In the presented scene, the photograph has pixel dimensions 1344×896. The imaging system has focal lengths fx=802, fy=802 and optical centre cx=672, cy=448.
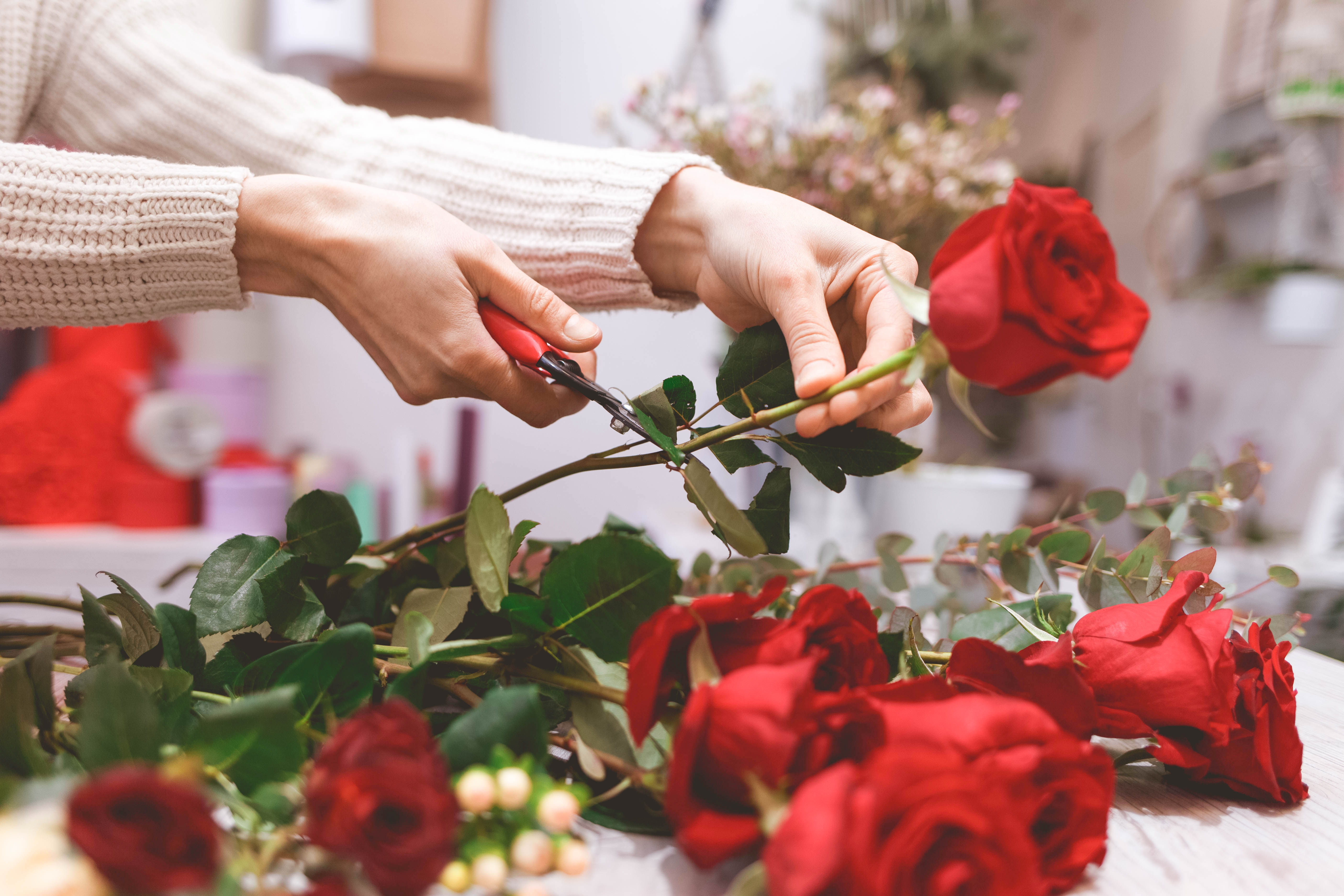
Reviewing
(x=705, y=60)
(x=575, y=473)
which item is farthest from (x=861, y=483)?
(x=705, y=60)

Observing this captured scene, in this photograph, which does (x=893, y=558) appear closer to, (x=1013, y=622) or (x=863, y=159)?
(x=1013, y=622)

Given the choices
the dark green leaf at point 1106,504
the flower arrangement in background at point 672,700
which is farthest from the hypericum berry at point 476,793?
the dark green leaf at point 1106,504

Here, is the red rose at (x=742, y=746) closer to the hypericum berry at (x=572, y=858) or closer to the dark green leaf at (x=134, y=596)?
the hypericum berry at (x=572, y=858)

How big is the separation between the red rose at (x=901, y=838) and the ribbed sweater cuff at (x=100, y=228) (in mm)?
329

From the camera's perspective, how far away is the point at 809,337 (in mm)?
281

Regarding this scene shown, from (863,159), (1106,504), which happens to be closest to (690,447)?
(1106,504)

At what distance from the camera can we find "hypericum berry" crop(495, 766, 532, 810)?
0.52 ft

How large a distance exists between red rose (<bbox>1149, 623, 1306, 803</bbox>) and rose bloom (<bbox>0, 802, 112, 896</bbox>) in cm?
26

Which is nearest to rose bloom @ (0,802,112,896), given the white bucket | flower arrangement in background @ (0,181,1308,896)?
flower arrangement in background @ (0,181,1308,896)

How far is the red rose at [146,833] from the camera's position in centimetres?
12

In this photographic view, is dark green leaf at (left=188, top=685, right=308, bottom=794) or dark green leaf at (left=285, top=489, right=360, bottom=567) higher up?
dark green leaf at (left=285, top=489, right=360, bottom=567)

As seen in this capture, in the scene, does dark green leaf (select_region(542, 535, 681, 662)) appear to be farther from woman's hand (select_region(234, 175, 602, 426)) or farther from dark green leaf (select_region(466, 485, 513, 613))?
woman's hand (select_region(234, 175, 602, 426))

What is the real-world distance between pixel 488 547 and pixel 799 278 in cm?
17

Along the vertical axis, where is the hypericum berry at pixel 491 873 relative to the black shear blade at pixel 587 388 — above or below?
below
